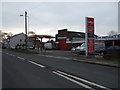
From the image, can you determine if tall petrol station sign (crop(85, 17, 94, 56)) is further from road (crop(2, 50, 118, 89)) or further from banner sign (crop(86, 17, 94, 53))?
road (crop(2, 50, 118, 89))

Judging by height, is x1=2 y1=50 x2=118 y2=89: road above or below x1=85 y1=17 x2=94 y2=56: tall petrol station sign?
below

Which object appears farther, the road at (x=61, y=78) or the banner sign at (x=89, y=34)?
the banner sign at (x=89, y=34)

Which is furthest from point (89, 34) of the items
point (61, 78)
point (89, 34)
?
point (61, 78)

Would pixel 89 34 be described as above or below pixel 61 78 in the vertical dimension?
above

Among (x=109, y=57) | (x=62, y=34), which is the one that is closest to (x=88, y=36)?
(x=109, y=57)

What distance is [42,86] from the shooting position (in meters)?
6.82

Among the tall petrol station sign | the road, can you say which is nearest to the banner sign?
the tall petrol station sign

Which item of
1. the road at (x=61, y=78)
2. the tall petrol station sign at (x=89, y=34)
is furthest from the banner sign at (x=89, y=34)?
the road at (x=61, y=78)

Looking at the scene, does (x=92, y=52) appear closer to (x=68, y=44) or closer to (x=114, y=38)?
(x=114, y=38)

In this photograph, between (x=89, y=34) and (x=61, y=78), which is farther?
(x=89, y=34)

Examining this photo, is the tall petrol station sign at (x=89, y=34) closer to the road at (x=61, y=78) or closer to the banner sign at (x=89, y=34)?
the banner sign at (x=89, y=34)

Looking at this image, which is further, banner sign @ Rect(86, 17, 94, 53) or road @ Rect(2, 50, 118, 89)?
banner sign @ Rect(86, 17, 94, 53)

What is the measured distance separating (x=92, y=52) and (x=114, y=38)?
20.4 metres

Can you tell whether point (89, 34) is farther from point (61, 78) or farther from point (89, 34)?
point (61, 78)
